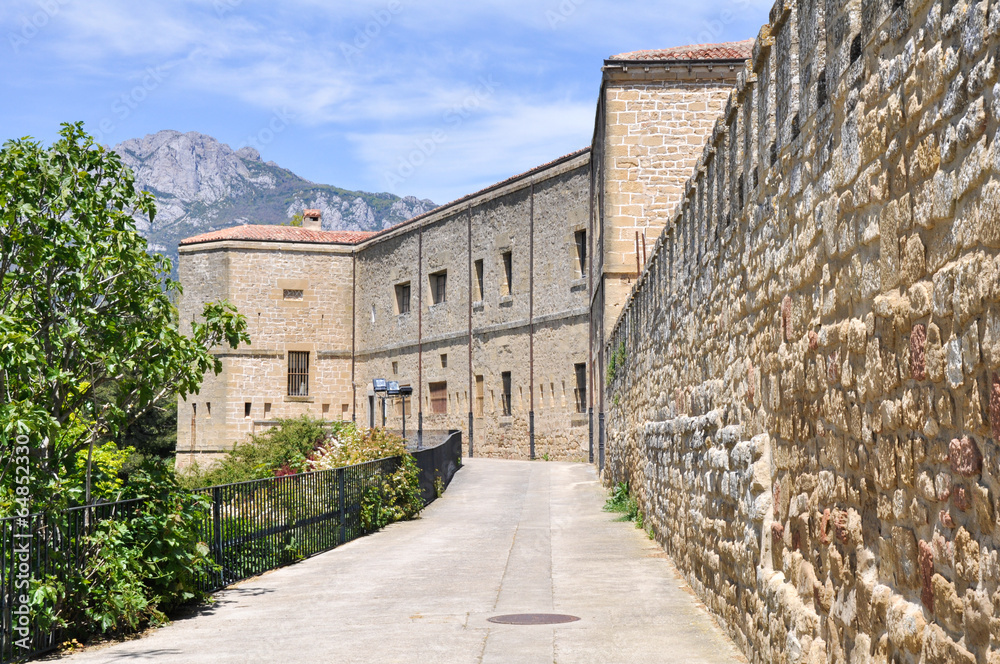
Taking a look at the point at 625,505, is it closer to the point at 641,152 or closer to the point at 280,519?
the point at 280,519

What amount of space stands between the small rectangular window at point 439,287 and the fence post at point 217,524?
2974 centimetres

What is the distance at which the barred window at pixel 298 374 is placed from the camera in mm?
44250

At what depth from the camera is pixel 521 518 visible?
51.1ft

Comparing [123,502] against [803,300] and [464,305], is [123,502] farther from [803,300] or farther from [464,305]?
[464,305]

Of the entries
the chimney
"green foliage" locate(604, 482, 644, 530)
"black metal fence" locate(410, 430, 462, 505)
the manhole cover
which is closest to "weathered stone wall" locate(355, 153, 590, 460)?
the chimney

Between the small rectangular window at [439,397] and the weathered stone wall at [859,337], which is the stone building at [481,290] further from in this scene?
the weathered stone wall at [859,337]

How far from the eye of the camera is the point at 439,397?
3953cm

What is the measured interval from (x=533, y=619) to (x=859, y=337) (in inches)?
181

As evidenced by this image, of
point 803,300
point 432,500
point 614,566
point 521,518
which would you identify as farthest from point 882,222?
point 432,500

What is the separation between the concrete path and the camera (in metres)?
6.69

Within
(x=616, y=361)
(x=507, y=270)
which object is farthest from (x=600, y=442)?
(x=507, y=270)

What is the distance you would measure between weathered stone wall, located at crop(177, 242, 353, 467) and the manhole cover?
120 ft

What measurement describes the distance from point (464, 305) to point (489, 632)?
31.0 m

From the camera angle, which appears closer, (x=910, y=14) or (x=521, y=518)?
(x=910, y=14)
